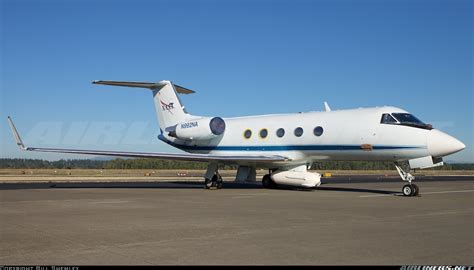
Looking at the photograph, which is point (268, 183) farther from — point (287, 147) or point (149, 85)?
point (149, 85)

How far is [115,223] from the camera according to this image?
31.8 ft

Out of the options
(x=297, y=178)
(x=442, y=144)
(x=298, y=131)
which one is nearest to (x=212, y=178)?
(x=297, y=178)

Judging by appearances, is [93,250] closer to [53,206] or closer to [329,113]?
[53,206]

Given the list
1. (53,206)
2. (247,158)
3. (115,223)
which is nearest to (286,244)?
(115,223)

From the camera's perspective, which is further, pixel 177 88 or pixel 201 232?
pixel 177 88

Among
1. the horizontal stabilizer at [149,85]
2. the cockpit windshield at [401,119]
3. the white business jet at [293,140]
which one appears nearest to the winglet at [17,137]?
the white business jet at [293,140]

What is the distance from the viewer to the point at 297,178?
69.3 ft

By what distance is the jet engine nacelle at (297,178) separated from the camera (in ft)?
66.6

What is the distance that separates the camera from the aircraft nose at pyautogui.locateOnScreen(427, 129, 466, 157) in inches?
674

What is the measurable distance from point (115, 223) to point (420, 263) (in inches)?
229

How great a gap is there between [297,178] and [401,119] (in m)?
4.95

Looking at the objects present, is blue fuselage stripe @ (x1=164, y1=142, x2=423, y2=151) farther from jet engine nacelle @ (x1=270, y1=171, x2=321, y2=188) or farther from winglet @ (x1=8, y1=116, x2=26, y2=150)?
winglet @ (x1=8, y1=116, x2=26, y2=150)

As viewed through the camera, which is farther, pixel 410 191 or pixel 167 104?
pixel 167 104

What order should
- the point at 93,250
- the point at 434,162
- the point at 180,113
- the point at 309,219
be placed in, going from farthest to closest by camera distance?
the point at 180,113, the point at 434,162, the point at 309,219, the point at 93,250
